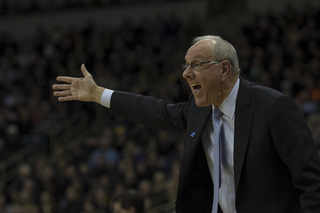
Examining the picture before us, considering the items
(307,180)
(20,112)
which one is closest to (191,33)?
(20,112)

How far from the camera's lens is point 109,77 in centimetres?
1030

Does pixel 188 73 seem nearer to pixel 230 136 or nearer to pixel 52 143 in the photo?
pixel 230 136

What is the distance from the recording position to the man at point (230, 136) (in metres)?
1.85

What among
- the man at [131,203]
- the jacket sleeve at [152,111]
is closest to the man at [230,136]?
the jacket sleeve at [152,111]

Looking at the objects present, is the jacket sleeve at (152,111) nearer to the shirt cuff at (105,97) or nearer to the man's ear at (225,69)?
the shirt cuff at (105,97)

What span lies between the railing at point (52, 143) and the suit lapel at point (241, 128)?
797 cm

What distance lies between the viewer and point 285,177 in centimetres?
196

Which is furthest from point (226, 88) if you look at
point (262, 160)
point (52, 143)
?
point (52, 143)

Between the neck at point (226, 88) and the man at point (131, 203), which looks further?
the man at point (131, 203)

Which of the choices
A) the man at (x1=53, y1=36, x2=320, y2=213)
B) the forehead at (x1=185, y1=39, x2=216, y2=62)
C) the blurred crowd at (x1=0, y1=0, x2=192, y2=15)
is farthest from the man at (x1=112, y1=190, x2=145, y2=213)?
the blurred crowd at (x1=0, y1=0, x2=192, y2=15)

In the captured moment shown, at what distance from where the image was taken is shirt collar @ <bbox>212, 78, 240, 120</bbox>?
215 cm

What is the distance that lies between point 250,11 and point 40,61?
257 inches

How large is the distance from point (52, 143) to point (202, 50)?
8.30m

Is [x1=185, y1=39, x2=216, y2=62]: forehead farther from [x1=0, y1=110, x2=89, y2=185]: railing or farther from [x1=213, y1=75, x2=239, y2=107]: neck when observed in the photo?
[x1=0, y1=110, x2=89, y2=185]: railing
